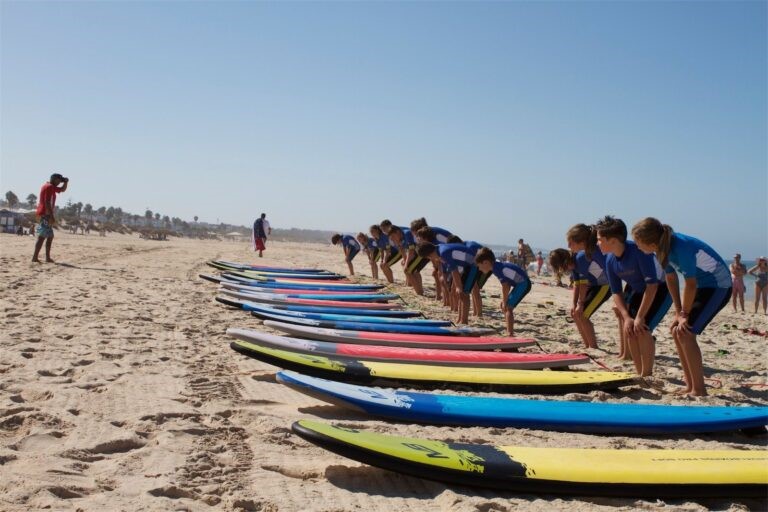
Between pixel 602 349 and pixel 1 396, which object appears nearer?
pixel 1 396

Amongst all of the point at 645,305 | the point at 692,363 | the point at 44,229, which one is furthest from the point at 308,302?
the point at 44,229

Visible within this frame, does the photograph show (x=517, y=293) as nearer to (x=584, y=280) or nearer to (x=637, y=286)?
(x=584, y=280)

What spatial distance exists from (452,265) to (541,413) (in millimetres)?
4002

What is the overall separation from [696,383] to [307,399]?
271 centimetres

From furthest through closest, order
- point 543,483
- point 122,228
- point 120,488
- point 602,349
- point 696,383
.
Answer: point 122,228 < point 602,349 < point 696,383 < point 543,483 < point 120,488

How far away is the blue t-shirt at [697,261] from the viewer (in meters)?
3.73

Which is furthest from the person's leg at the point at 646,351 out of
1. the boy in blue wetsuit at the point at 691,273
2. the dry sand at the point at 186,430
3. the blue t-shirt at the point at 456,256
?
the blue t-shirt at the point at 456,256

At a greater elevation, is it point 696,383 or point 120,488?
point 696,383

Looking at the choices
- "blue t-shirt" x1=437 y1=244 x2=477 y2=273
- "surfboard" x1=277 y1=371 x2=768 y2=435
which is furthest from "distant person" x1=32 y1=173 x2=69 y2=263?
"surfboard" x1=277 y1=371 x2=768 y2=435

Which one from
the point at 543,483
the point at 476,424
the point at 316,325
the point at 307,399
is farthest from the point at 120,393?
the point at 316,325

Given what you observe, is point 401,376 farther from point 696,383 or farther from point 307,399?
point 696,383

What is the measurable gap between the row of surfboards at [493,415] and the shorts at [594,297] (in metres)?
0.85

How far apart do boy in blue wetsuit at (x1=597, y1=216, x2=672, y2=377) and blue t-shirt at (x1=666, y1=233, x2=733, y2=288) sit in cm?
71

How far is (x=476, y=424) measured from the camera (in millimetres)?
3150
